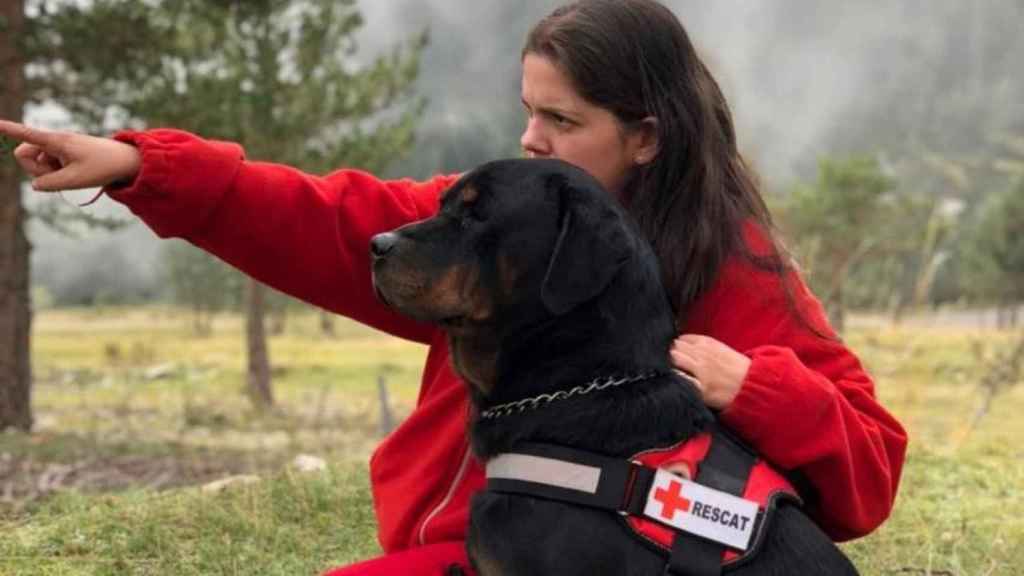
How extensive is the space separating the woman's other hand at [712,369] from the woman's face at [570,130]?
549mm

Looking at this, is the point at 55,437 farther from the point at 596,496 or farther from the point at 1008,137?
the point at 596,496

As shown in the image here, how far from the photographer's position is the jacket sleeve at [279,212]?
86.8 inches

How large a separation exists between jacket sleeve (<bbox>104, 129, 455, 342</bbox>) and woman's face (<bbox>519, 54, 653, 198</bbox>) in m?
0.40

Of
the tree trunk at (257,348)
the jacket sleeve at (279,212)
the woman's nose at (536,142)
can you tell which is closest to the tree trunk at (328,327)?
the tree trunk at (257,348)

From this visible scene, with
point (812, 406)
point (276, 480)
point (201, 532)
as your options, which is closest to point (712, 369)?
point (812, 406)

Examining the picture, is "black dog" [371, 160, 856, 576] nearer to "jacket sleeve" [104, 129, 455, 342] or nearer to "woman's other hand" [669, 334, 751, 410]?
"woman's other hand" [669, 334, 751, 410]

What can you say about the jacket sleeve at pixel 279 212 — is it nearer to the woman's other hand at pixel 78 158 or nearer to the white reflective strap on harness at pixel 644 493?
the woman's other hand at pixel 78 158

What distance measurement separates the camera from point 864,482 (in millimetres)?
2412

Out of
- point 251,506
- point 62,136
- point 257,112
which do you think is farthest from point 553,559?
point 257,112

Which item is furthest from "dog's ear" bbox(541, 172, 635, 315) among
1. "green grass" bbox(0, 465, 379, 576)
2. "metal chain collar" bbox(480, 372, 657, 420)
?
"green grass" bbox(0, 465, 379, 576)

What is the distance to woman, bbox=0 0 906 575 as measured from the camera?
230 centimetres

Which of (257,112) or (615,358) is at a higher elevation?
(615,358)

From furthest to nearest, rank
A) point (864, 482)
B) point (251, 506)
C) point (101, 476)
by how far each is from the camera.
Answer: point (101, 476) < point (251, 506) < point (864, 482)

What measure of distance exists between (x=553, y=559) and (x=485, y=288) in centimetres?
54
